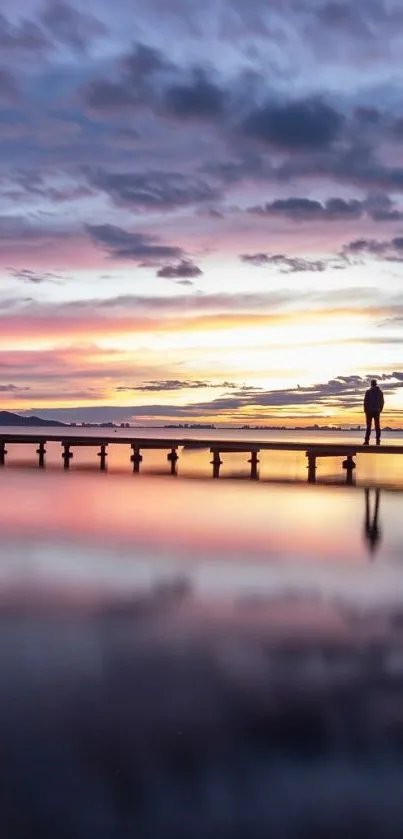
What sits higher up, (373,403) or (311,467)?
(373,403)

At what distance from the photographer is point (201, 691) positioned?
6484mm

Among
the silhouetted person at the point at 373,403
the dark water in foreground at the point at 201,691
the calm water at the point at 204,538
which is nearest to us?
the dark water in foreground at the point at 201,691

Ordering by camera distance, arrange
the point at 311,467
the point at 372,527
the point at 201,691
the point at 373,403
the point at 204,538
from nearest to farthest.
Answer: the point at 201,691
the point at 204,538
the point at 372,527
the point at 373,403
the point at 311,467

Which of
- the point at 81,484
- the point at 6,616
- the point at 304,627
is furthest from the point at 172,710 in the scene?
the point at 81,484

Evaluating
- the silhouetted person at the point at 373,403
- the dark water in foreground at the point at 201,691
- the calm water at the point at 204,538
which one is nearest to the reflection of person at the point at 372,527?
the calm water at the point at 204,538

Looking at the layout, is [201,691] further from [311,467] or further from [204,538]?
[311,467]

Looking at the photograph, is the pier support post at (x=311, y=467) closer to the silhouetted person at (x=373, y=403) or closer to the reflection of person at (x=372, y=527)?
the silhouetted person at (x=373, y=403)

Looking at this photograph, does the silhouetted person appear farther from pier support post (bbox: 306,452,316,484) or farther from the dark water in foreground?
the dark water in foreground

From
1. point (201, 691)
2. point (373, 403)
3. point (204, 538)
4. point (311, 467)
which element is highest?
point (373, 403)

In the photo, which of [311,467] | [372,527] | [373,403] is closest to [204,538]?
[372,527]

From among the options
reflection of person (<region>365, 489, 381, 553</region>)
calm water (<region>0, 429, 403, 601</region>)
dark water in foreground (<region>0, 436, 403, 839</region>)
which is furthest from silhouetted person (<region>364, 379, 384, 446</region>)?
dark water in foreground (<region>0, 436, 403, 839</region>)

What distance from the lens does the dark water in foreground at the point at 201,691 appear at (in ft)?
14.8

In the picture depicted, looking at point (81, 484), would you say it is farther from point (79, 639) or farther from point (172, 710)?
point (172, 710)

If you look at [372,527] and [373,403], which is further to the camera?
[373,403]
